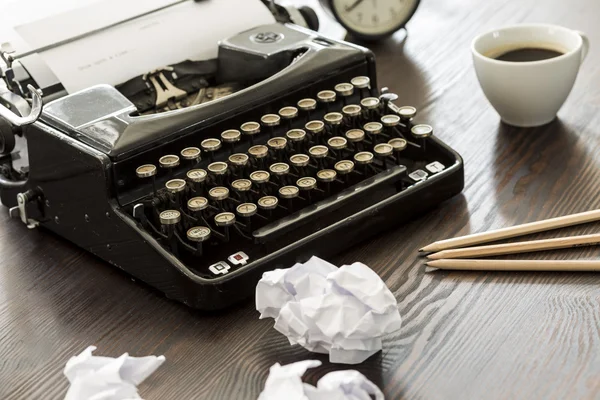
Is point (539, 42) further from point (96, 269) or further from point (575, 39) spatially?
point (96, 269)

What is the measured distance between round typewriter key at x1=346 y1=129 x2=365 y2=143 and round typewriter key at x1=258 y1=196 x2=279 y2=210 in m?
0.19

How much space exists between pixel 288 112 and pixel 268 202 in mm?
207

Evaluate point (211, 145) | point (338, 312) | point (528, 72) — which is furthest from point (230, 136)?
point (528, 72)

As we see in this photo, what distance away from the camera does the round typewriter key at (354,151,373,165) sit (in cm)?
151

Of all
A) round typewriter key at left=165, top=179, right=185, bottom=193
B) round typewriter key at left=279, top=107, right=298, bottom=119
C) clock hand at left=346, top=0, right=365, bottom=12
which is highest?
round typewriter key at left=279, top=107, right=298, bottom=119

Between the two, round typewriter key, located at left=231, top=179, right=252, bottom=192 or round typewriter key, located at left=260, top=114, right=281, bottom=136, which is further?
round typewriter key, located at left=260, top=114, right=281, bottom=136

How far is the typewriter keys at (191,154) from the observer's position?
4.75ft

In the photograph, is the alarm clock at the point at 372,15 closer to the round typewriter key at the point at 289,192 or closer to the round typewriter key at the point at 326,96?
the round typewriter key at the point at 326,96

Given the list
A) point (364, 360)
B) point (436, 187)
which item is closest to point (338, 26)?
point (436, 187)

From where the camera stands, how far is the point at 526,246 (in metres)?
1.37

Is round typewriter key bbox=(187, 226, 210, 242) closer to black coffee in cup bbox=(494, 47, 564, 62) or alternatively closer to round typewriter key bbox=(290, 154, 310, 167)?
round typewriter key bbox=(290, 154, 310, 167)

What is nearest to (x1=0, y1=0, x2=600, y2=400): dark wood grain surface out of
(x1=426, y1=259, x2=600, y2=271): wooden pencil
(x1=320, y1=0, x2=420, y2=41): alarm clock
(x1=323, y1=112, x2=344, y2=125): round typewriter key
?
(x1=426, y1=259, x2=600, y2=271): wooden pencil

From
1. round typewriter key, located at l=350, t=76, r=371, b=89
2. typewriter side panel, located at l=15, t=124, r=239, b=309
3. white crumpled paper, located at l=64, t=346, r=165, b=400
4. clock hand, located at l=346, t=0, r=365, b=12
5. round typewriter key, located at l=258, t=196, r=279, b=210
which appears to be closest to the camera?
white crumpled paper, located at l=64, t=346, r=165, b=400

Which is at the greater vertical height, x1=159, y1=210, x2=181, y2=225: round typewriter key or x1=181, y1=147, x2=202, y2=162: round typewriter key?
x1=181, y1=147, x2=202, y2=162: round typewriter key
